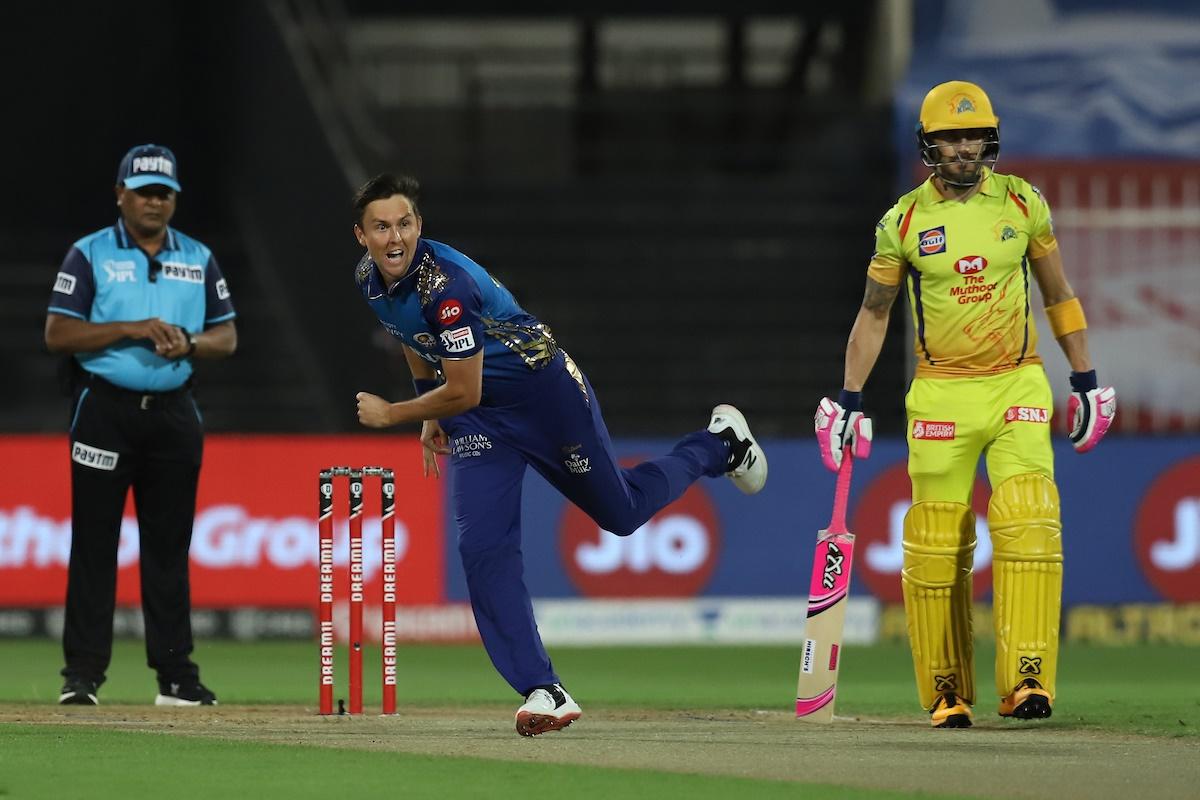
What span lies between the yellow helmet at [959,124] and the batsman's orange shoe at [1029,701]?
1658mm

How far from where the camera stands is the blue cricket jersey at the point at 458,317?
6.41m

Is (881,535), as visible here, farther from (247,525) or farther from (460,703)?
(460,703)

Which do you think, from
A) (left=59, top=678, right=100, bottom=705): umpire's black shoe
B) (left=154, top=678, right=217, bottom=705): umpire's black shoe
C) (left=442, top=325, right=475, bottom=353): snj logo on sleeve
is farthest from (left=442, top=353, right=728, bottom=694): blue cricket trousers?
(left=59, top=678, right=100, bottom=705): umpire's black shoe

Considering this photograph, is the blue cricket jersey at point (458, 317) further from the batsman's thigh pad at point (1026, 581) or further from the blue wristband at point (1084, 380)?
the blue wristband at point (1084, 380)

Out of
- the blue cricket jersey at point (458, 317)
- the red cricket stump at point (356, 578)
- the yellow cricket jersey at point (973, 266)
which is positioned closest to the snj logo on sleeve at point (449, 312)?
the blue cricket jersey at point (458, 317)

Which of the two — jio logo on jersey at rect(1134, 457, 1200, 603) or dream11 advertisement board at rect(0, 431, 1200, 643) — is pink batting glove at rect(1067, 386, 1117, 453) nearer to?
dream11 advertisement board at rect(0, 431, 1200, 643)

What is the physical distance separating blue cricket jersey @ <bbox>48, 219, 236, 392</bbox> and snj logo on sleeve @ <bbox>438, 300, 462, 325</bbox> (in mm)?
2013

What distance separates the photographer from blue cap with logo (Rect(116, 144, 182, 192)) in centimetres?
802

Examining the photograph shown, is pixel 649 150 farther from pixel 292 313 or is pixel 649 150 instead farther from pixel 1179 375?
pixel 1179 375

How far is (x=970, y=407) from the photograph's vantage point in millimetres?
7066

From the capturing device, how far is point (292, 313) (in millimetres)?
15906

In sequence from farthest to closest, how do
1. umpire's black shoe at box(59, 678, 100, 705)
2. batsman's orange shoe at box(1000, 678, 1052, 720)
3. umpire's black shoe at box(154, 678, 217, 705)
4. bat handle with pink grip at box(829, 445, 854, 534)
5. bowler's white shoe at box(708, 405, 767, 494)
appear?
umpire's black shoe at box(154, 678, 217, 705), umpire's black shoe at box(59, 678, 100, 705), bowler's white shoe at box(708, 405, 767, 494), bat handle with pink grip at box(829, 445, 854, 534), batsman's orange shoe at box(1000, 678, 1052, 720)

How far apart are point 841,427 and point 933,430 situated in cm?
33

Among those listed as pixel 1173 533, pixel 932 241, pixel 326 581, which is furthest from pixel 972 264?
pixel 1173 533
